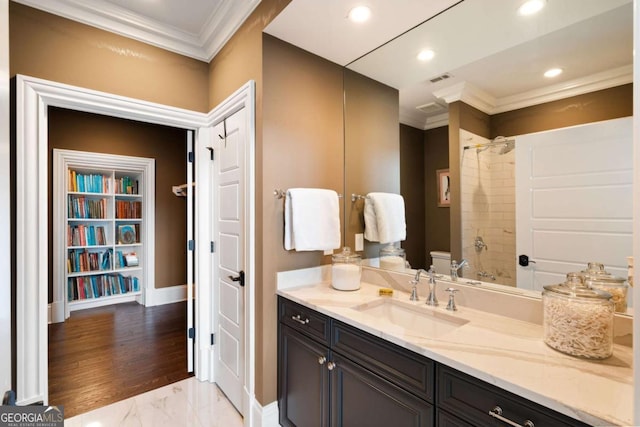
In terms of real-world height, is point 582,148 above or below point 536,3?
below

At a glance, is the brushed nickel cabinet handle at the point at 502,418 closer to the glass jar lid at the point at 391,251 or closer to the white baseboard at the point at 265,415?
the glass jar lid at the point at 391,251

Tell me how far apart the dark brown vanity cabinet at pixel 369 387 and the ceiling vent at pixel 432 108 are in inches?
51.2

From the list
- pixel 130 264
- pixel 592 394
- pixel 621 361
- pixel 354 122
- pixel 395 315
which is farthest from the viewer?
pixel 130 264

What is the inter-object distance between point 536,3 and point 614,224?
100 cm

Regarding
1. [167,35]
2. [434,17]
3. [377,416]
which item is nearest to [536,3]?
[434,17]

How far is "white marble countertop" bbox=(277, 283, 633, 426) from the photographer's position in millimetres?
752

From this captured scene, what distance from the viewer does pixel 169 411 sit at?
2.08 meters

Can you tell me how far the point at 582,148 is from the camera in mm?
1215

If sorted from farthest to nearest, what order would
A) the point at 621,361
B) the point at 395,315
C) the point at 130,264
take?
the point at 130,264 → the point at 395,315 → the point at 621,361

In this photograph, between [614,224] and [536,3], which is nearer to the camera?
[614,224]

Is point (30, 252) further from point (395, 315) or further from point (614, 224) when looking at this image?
point (614, 224)

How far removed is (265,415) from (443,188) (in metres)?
1.72

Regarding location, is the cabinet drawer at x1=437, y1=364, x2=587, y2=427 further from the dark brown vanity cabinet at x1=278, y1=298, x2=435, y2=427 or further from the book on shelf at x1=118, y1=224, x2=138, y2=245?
the book on shelf at x1=118, y1=224, x2=138, y2=245

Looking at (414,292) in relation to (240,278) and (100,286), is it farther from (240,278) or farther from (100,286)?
(100,286)
